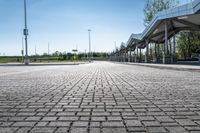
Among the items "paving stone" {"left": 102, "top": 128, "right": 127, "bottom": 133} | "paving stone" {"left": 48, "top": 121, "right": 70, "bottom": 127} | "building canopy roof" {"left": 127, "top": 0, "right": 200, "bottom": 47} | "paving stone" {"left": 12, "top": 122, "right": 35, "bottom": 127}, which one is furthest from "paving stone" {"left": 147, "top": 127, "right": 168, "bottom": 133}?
"building canopy roof" {"left": 127, "top": 0, "right": 200, "bottom": 47}

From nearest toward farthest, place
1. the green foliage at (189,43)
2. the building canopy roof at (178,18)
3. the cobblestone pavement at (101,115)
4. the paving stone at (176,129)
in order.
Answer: the paving stone at (176,129) → the cobblestone pavement at (101,115) → the building canopy roof at (178,18) → the green foliage at (189,43)

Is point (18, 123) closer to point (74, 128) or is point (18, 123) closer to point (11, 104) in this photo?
point (74, 128)

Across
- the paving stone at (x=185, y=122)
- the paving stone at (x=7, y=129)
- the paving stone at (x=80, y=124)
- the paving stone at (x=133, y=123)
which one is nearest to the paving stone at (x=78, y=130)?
the paving stone at (x=80, y=124)

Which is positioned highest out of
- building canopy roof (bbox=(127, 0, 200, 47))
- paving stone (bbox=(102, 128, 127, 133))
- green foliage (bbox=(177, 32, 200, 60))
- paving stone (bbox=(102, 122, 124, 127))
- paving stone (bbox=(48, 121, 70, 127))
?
building canopy roof (bbox=(127, 0, 200, 47))

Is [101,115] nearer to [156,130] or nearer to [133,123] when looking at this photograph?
[133,123]

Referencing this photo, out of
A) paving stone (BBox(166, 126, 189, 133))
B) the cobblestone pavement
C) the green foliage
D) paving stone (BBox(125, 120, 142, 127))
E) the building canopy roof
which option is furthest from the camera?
the green foliage

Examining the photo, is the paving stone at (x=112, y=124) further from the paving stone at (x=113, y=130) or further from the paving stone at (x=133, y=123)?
the paving stone at (x=113, y=130)

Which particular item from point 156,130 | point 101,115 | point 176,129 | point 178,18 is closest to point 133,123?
point 156,130

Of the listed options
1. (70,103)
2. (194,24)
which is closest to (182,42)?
(194,24)

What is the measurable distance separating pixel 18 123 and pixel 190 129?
2739mm

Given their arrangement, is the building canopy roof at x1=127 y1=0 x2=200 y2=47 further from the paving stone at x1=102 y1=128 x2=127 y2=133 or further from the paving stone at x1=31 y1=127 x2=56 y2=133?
the paving stone at x1=31 y1=127 x2=56 y2=133

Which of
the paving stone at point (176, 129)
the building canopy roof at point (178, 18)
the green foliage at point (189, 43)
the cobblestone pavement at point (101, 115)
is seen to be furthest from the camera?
the green foliage at point (189, 43)

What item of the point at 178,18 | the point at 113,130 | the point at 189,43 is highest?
the point at 178,18

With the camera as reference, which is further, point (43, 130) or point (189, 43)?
point (189, 43)
